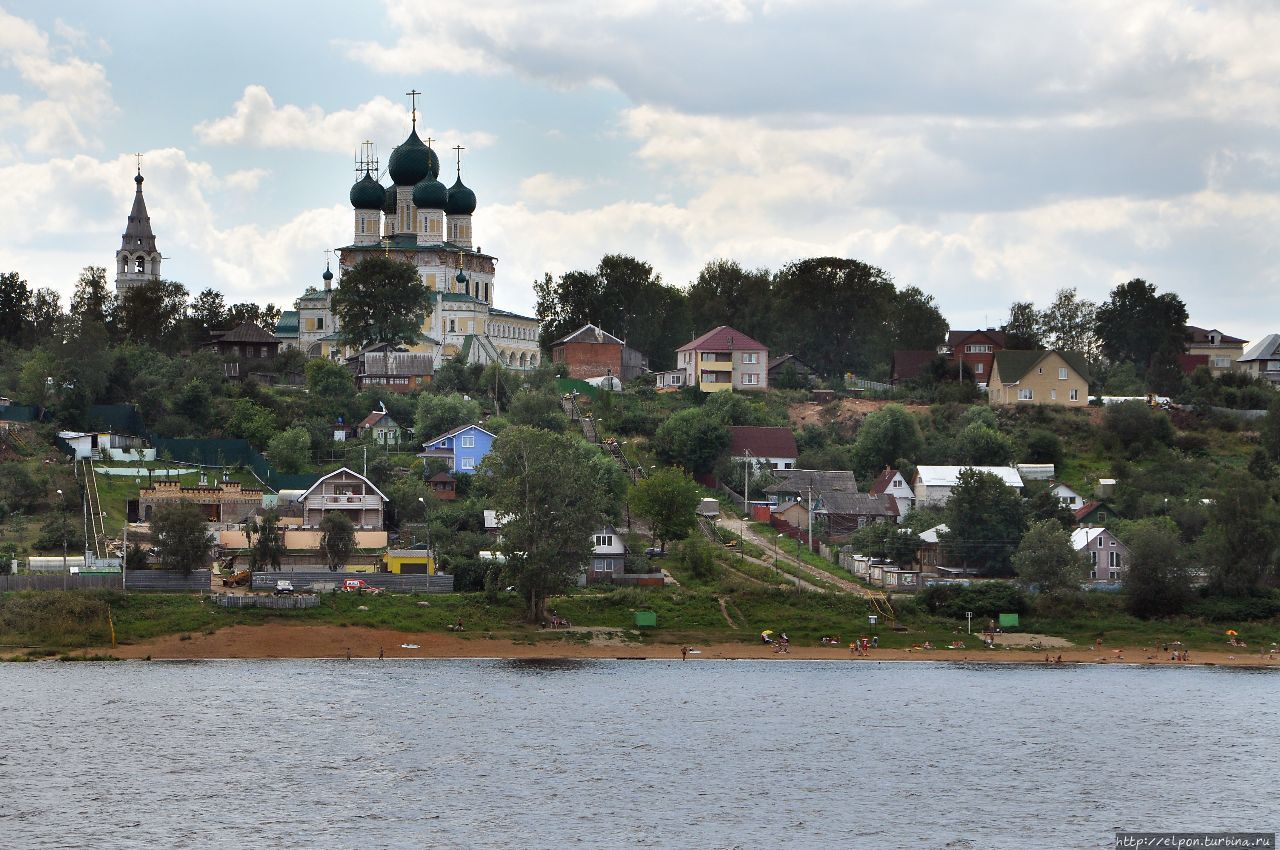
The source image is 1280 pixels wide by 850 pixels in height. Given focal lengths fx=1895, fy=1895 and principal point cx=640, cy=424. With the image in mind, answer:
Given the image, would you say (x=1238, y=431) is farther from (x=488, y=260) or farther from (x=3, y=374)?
(x=3, y=374)

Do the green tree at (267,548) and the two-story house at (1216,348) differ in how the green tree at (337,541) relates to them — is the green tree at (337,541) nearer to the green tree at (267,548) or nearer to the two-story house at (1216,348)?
the green tree at (267,548)

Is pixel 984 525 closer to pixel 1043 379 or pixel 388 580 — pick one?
pixel 388 580

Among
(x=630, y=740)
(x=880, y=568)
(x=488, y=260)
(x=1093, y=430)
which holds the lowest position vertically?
(x=630, y=740)

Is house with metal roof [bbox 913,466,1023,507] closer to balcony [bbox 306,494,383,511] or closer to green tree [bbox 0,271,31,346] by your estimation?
balcony [bbox 306,494,383,511]

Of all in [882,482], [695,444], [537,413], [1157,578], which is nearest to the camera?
[1157,578]

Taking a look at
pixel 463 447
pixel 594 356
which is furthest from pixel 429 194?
pixel 463 447

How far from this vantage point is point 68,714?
56.6m

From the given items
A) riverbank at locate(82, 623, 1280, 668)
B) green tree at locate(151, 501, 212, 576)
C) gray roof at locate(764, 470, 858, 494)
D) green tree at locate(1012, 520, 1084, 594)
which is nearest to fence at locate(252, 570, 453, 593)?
green tree at locate(151, 501, 212, 576)

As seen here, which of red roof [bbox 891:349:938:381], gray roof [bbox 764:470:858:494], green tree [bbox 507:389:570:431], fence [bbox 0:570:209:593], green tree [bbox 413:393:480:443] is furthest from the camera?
red roof [bbox 891:349:938:381]

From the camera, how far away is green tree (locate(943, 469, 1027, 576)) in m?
77.4

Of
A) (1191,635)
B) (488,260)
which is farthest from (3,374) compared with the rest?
(1191,635)

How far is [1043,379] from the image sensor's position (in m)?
107

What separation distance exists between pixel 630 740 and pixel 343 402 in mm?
46360

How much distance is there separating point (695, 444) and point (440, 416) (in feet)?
41.8
